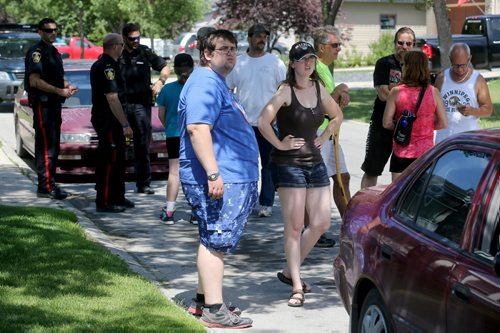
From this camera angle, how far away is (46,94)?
12.2 m

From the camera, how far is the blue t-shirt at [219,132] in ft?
23.1

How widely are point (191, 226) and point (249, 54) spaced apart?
6.01ft

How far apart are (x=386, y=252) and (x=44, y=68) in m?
Result: 7.44

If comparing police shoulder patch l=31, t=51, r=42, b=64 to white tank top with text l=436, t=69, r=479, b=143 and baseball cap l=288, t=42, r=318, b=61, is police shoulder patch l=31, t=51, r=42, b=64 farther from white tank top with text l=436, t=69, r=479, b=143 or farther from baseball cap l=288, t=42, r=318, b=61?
baseball cap l=288, t=42, r=318, b=61

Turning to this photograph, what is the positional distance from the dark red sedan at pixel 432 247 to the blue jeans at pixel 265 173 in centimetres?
483

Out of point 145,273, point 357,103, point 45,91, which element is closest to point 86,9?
point 357,103

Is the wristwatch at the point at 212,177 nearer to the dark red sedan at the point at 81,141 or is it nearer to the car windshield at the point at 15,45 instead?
the dark red sedan at the point at 81,141

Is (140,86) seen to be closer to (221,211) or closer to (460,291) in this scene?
(221,211)

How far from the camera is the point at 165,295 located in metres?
7.98

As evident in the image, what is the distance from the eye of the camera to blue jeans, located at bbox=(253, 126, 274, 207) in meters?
11.3

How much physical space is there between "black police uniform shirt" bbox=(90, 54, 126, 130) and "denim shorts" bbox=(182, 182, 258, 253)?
15.3ft

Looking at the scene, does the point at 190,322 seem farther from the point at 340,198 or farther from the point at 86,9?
the point at 86,9

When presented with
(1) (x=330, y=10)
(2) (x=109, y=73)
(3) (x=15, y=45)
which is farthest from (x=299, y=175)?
(3) (x=15, y=45)

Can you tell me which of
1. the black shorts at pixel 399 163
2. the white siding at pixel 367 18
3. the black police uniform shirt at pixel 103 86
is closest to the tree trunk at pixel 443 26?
the black police uniform shirt at pixel 103 86
